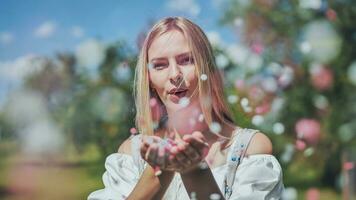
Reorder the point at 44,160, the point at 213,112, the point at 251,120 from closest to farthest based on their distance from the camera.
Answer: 1. the point at 213,112
2. the point at 251,120
3. the point at 44,160

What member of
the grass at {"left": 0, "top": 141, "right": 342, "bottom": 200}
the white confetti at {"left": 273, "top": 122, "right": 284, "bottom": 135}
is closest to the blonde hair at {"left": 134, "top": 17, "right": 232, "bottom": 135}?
the grass at {"left": 0, "top": 141, "right": 342, "bottom": 200}

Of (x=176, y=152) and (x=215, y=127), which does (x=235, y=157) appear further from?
(x=176, y=152)

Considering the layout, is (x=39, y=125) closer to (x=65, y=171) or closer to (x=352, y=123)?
(x=65, y=171)

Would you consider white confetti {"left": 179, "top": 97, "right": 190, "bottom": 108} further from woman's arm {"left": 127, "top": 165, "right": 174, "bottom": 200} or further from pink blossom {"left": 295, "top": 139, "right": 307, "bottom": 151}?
pink blossom {"left": 295, "top": 139, "right": 307, "bottom": 151}

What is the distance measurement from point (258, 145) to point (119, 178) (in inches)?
8.4

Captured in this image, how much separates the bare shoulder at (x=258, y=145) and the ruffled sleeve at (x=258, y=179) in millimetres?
12

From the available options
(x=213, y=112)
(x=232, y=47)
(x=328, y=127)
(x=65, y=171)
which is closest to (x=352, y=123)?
(x=328, y=127)

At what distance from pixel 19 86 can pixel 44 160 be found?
247 millimetres

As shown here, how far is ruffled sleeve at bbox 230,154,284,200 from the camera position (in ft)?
3.10

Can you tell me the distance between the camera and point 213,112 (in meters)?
1.07

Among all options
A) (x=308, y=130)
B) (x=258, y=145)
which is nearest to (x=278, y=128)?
(x=308, y=130)

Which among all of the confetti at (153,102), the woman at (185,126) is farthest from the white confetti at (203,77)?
the confetti at (153,102)

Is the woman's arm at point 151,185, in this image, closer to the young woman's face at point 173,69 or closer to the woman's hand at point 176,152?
the woman's hand at point 176,152

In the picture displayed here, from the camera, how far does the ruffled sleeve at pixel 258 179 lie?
944 mm
